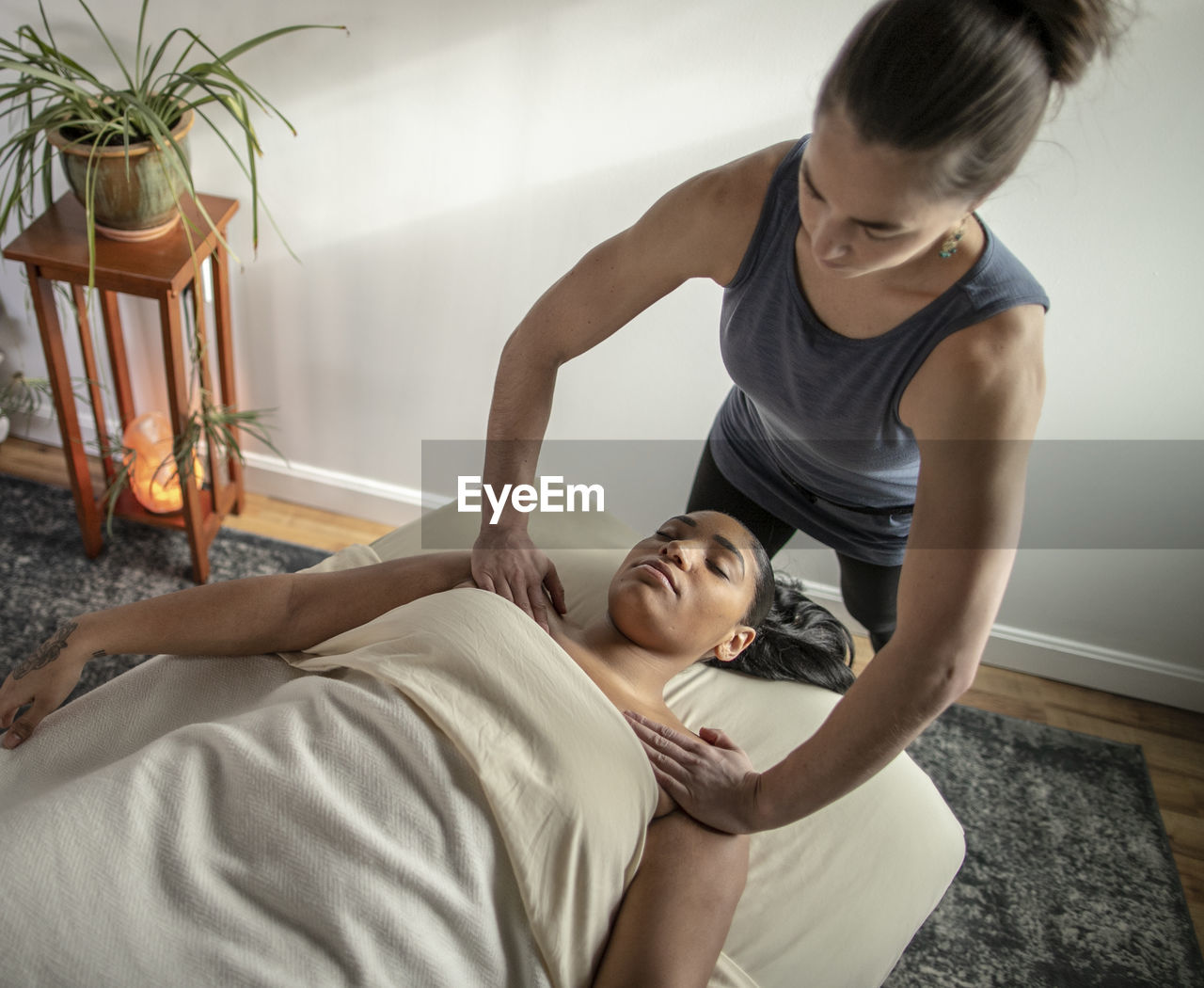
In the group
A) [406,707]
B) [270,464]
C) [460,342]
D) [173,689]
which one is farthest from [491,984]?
[270,464]

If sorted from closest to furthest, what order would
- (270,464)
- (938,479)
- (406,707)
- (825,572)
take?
(938,479)
(406,707)
(825,572)
(270,464)

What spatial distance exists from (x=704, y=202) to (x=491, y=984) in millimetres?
905

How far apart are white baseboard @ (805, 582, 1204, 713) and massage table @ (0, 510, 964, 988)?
3.37ft

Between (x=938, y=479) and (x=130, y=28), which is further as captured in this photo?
(x=130, y=28)

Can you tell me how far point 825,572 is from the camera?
2.32m

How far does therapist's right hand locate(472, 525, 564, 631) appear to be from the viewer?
1343 millimetres

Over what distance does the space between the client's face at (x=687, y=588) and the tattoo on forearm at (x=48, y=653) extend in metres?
0.72

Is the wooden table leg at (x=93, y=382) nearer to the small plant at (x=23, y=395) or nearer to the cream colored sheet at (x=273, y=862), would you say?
the small plant at (x=23, y=395)

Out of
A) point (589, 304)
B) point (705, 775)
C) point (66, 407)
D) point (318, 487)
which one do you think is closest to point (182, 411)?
point (66, 407)

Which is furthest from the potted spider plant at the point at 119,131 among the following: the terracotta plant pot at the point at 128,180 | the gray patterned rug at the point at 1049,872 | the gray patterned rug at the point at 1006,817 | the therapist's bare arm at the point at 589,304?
the gray patterned rug at the point at 1049,872

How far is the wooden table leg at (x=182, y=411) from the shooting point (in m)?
1.80

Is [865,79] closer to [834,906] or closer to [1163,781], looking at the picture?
[834,906]

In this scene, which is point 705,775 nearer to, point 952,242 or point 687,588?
point 687,588

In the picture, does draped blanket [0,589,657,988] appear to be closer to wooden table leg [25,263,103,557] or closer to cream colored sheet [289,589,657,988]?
cream colored sheet [289,589,657,988]
